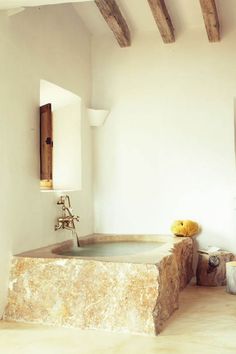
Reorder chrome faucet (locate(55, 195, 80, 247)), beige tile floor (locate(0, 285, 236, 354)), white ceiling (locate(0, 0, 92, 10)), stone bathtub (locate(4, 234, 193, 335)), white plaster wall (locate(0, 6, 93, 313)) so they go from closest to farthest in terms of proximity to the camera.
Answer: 1. beige tile floor (locate(0, 285, 236, 354))
2. stone bathtub (locate(4, 234, 193, 335))
3. white ceiling (locate(0, 0, 92, 10))
4. white plaster wall (locate(0, 6, 93, 313))
5. chrome faucet (locate(55, 195, 80, 247))

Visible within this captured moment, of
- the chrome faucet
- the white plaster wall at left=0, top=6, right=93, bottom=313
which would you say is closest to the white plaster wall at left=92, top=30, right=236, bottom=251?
the white plaster wall at left=0, top=6, right=93, bottom=313

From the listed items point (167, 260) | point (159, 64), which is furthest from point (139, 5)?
point (167, 260)

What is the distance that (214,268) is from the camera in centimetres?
409

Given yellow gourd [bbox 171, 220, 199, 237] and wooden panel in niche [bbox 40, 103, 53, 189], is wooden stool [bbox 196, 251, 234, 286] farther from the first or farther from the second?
wooden panel in niche [bbox 40, 103, 53, 189]

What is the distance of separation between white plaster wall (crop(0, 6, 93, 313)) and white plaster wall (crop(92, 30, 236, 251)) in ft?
2.11

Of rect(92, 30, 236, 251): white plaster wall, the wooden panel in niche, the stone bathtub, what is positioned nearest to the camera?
the stone bathtub

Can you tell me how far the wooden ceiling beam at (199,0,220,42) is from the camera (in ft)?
12.5

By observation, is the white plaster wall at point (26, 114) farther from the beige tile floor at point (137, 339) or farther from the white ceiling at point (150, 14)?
the beige tile floor at point (137, 339)

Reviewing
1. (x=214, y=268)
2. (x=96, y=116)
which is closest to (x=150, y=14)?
(x=96, y=116)

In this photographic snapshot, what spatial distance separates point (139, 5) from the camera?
14.1 ft

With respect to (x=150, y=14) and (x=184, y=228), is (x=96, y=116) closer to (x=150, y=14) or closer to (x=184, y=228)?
(x=150, y=14)

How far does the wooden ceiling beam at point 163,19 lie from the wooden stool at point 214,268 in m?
2.41

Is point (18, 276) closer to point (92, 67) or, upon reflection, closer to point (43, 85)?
point (43, 85)

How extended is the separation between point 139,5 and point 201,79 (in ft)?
3.41
